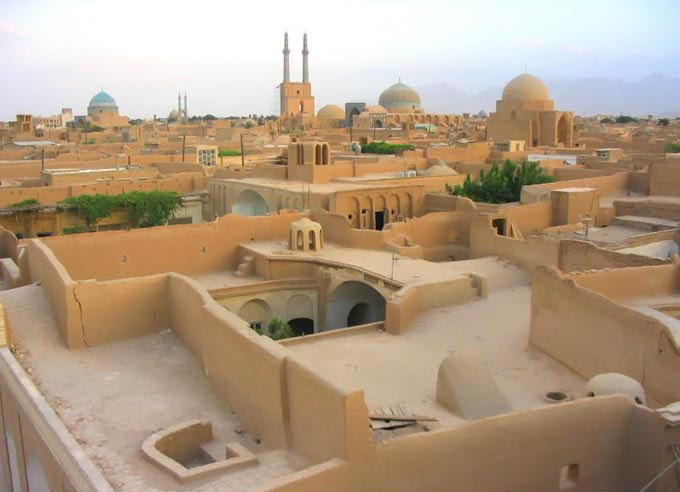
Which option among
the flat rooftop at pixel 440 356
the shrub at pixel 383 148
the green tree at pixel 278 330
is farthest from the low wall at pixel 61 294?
the shrub at pixel 383 148

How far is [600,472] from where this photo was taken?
8641 millimetres

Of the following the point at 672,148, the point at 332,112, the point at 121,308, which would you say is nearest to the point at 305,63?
the point at 332,112

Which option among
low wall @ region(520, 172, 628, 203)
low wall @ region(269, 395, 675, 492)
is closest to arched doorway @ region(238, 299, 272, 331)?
low wall @ region(520, 172, 628, 203)

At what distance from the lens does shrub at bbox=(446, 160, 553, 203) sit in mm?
28078

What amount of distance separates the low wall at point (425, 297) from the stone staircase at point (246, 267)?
5855mm

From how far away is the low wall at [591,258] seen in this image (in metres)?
15.2

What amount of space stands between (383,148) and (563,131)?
528 inches

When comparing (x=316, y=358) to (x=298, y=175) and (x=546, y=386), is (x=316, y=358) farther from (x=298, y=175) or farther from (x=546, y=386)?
(x=298, y=175)

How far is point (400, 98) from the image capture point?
78.4 meters

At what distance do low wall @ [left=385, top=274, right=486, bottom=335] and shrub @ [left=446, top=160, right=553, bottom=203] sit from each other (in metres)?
10.7

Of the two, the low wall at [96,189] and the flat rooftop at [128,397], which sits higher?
the low wall at [96,189]

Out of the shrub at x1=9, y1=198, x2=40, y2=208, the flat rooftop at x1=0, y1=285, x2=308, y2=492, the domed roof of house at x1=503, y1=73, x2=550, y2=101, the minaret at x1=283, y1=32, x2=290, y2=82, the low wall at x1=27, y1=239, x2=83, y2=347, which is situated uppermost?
the minaret at x1=283, y1=32, x2=290, y2=82

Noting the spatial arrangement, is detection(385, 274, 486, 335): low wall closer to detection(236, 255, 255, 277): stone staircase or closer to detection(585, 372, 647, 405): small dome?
detection(236, 255, 255, 277): stone staircase

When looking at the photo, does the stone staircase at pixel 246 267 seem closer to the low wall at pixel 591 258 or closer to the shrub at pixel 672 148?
the low wall at pixel 591 258
